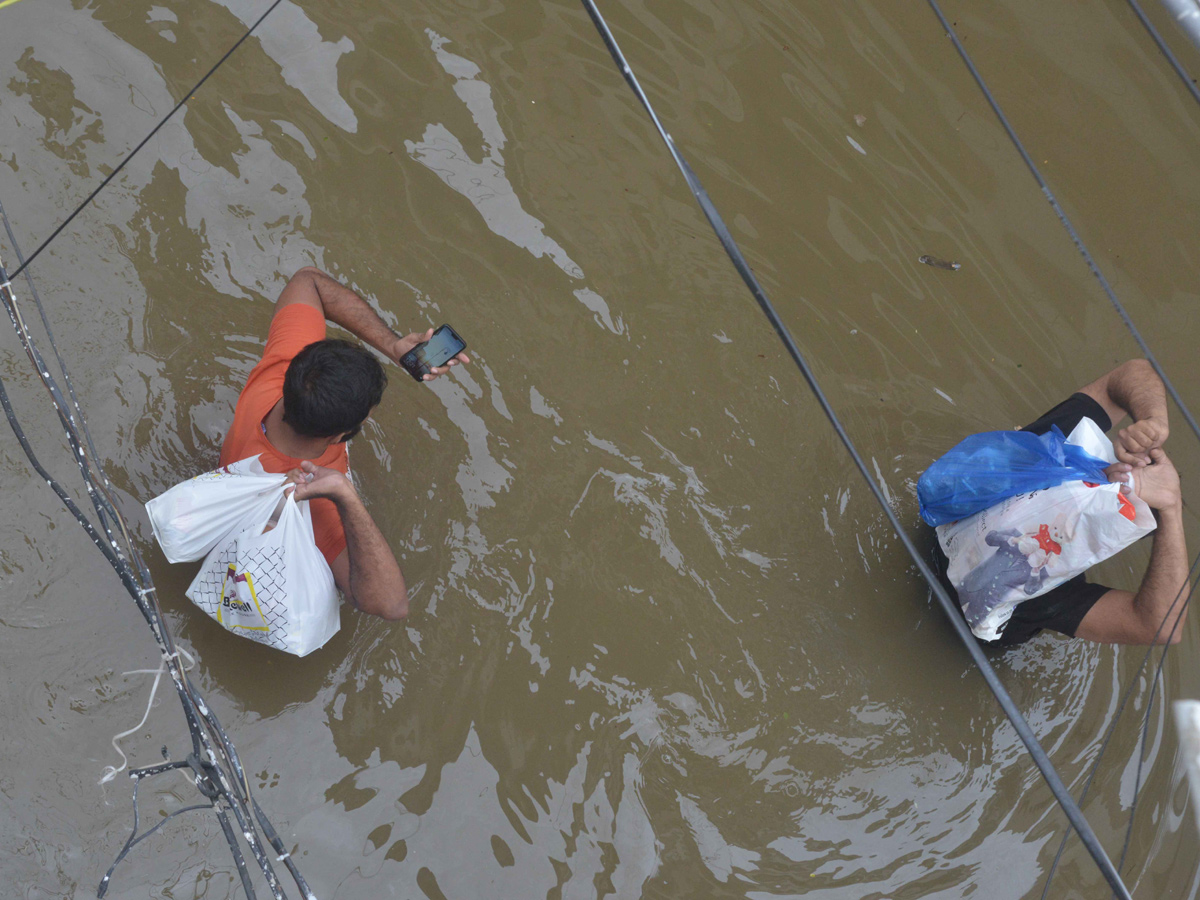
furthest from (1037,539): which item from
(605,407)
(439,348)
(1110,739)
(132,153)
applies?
(132,153)

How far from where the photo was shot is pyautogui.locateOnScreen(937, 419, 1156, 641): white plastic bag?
2.51m

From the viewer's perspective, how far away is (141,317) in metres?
3.04

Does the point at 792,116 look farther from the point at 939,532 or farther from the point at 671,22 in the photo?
the point at 939,532

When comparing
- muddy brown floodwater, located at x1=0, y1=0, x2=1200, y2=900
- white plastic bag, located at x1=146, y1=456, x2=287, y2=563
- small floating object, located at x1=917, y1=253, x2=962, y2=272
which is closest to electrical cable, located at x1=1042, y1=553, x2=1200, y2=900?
muddy brown floodwater, located at x1=0, y1=0, x2=1200, y2=900

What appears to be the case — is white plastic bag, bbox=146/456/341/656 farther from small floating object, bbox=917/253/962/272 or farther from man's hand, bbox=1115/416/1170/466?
small floating object, bbox=917/253/962/272

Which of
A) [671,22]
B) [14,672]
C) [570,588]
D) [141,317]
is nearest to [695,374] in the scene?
[570,588]

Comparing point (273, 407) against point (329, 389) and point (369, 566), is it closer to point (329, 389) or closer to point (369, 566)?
point (329, 389)

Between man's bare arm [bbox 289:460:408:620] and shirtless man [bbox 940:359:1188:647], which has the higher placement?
shirtless man [bbox 940:359:1188:647]

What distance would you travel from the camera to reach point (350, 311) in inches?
110

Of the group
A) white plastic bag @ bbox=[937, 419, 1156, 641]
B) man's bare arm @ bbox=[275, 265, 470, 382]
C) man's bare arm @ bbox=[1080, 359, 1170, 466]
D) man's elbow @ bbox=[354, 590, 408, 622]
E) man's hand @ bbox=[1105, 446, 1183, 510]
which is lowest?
man's elbow @ bbox=[354, 590, 408, 622]

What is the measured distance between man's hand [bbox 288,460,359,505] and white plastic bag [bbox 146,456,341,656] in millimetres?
49

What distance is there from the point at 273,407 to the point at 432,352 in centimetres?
47

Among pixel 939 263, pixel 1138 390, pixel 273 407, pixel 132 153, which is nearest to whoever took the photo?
pixel 273 407

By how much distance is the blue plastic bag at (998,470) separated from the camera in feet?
8.78
